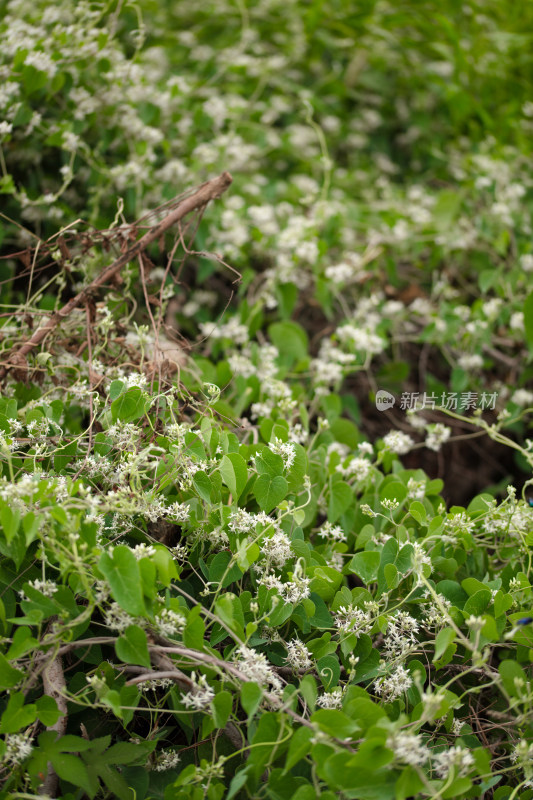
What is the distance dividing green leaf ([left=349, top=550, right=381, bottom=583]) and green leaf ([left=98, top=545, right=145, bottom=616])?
411mm

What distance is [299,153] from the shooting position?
8.42 ft

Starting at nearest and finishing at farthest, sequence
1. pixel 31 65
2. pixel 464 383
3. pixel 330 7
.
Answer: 1. pixel 31 65
2. pixel 464 383
3. pixel 330 7

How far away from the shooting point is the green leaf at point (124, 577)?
2.59 ft

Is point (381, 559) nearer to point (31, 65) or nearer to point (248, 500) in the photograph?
point (248, 500)

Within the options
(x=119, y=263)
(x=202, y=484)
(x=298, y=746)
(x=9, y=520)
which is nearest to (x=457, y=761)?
(x=298, y=746)

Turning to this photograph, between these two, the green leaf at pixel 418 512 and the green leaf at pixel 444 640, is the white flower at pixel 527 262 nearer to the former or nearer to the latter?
the green leaf at pixel 418 512

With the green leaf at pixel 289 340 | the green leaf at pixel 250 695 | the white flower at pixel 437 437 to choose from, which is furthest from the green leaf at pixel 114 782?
the green leaf at pixel 289 340

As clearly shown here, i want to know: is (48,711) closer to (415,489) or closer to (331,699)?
(331,699)

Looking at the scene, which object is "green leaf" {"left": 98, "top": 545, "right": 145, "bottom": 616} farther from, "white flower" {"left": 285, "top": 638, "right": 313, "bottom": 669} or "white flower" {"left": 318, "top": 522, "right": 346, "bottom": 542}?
"white flower" {"left": 318, "top": 522, "right": 346, "bottom": 542}

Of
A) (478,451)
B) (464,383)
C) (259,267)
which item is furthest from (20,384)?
(478,451)

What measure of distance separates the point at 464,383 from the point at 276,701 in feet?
4.05

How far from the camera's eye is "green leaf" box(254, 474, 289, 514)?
3.35ft

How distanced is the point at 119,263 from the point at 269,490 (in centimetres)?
65

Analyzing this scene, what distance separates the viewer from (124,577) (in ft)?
2.64
